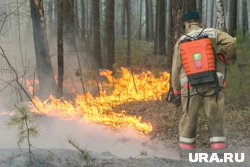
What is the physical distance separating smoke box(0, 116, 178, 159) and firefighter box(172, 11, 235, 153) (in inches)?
65.5

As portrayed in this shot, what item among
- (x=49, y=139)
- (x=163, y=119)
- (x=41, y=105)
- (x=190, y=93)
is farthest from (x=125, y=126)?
(x=190, y=93)

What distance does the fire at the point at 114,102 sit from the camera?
9664 mm

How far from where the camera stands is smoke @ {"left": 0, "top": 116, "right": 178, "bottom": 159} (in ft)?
26.6

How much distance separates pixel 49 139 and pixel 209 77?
13.9 feet

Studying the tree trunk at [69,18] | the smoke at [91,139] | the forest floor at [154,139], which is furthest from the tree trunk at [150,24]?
the smoke at [91,139]

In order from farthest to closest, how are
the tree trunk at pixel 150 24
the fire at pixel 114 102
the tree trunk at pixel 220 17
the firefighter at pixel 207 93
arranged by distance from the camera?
the tree trunk at pixel 150 24, the tree trunk at pixel 220 17, the fire at pixel 114 102, the firefighter at pixel 207 93

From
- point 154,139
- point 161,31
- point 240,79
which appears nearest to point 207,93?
point 154,139

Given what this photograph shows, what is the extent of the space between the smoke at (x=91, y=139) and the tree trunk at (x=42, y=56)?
7.89 feet

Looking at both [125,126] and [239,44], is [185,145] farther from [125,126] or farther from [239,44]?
[239,44]

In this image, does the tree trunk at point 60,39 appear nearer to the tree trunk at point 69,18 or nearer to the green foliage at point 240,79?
the tree trunk at point 69,18

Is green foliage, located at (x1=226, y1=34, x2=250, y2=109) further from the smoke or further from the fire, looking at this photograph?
the smoke

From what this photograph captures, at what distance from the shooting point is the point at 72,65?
53.2 feet

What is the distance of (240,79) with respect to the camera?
9547 mm

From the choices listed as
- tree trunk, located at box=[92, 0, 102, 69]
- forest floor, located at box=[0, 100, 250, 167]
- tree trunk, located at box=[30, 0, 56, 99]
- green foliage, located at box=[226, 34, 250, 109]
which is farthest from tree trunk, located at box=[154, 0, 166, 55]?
green foliage, located at box=[226, 34, 250, 109]
